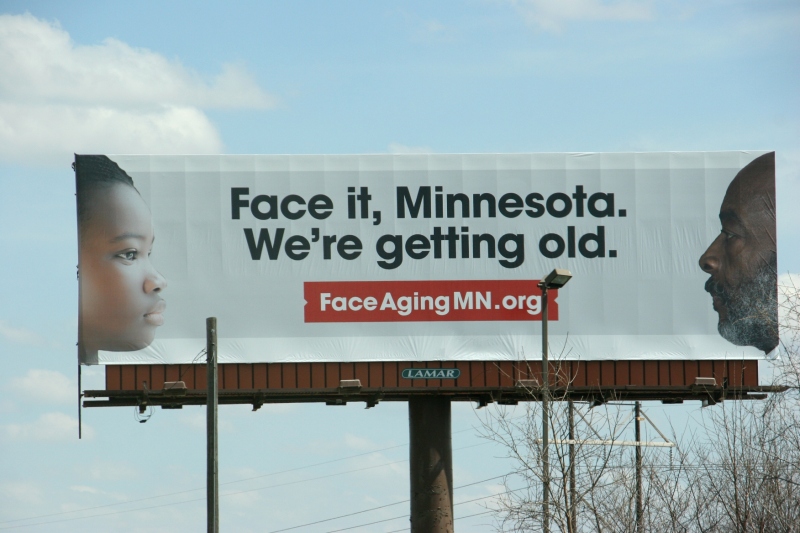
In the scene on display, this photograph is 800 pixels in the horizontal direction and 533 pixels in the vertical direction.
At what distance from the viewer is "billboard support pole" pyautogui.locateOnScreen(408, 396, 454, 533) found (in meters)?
31.0

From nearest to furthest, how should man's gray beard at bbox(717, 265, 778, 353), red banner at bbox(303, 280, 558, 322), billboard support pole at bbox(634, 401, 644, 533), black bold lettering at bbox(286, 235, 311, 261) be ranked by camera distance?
billboard support pole at bbox(634, 401, 644, 533), red banner at bbox(303, 280, 558, 322), black bold lettering at bbox(286, 235, 311, 261), man's gray beard at bbox(717, 265, 778, 353)

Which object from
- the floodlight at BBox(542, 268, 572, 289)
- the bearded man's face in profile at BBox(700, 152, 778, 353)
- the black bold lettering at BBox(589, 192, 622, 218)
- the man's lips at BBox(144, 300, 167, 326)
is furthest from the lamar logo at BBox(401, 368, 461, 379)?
the floodlight at BBox(542, 268, 572, 289)

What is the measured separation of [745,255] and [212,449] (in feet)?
62.1

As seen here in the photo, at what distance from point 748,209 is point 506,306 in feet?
24.0

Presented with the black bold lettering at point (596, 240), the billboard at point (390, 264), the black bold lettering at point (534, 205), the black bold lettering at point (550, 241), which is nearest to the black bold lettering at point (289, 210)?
the billboard at point (390, 264)

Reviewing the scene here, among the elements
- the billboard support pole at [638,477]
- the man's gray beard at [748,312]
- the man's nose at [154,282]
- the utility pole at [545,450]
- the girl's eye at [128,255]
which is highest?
the girl's eye at [128,255]

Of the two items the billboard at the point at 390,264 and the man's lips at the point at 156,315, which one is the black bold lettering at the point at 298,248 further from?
the man's lips at the point at 156,315

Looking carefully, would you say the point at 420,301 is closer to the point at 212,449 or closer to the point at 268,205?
the point at 268,205

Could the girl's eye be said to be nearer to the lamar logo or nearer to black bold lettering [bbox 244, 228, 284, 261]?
black bold lettering [bbox 244, 228, 284, 261]

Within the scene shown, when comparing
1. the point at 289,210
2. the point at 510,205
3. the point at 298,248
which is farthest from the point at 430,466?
the point at 289,210

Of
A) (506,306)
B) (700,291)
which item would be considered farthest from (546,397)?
(700,291)

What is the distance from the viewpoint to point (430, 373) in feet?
103

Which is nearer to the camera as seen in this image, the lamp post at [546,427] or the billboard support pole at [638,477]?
the lamp post at [546,427]

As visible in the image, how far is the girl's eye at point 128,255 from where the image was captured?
104ft
